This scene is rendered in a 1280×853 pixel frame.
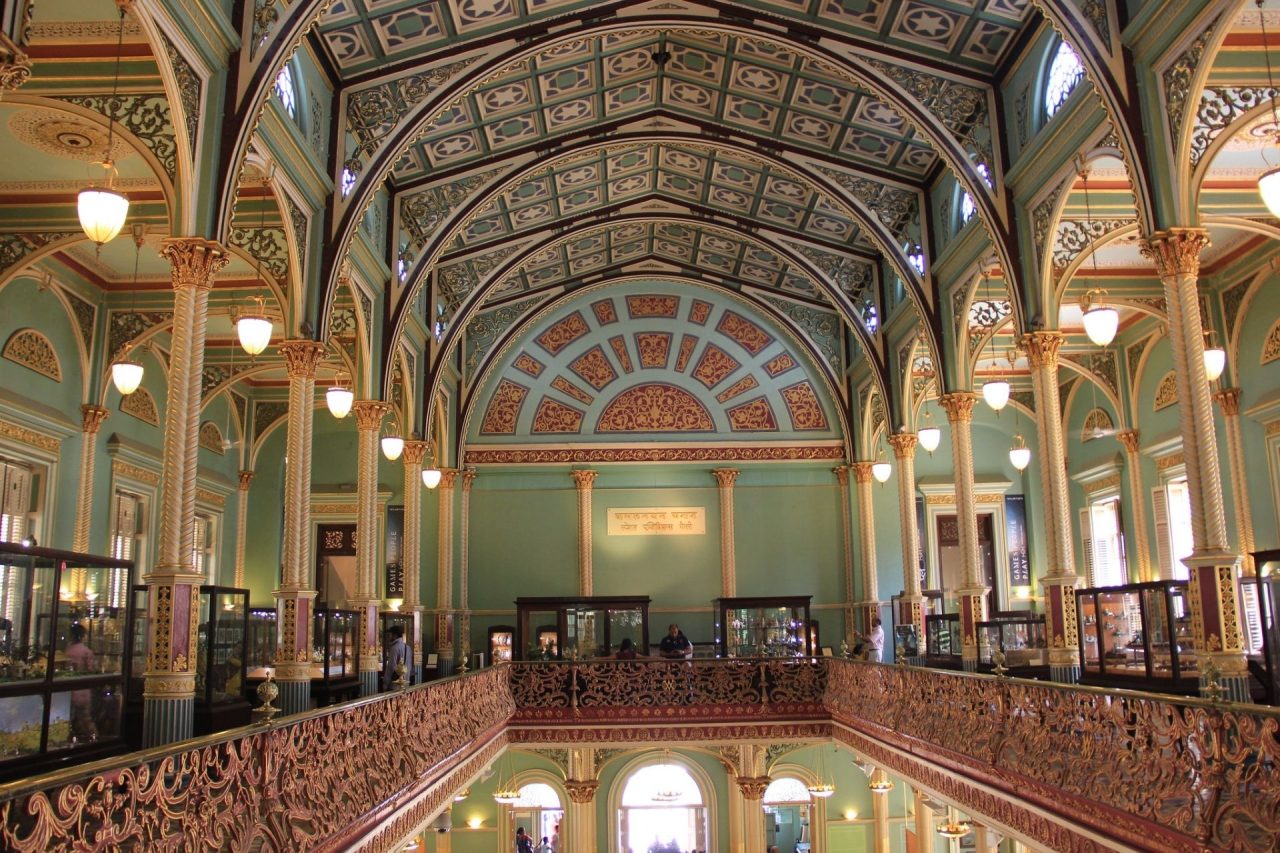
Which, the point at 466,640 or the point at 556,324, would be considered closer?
the point at 466,640

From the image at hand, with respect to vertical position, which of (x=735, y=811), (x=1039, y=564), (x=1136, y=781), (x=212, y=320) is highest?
(x=212, y=320)

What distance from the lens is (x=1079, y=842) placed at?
31.4ft

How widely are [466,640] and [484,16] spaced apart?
15276mm

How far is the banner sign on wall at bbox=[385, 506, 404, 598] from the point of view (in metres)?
27.2

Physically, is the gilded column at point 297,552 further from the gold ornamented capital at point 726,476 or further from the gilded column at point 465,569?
the gold ornamented capital at point 726,476

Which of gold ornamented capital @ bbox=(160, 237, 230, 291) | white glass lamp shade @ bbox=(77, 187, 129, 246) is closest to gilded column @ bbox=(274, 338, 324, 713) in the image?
gold ornamented capital @ bbox=(160, 237, 230, 291)

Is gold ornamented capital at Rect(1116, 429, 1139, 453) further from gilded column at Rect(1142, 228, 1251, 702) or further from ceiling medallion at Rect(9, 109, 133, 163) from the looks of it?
ceiling medallion at Rect(9, 109, 133, 163)

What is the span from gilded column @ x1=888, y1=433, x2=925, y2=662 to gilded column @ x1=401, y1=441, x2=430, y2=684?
9.86m

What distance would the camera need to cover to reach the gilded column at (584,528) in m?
27.0

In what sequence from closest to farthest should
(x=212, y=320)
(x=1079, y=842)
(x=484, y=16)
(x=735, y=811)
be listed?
1. (x=1079, y=842)
2. (x=484, y=16)
3. (x=212, y=320)
4. (x=735, y=811)

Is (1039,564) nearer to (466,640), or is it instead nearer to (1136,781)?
(466,640)

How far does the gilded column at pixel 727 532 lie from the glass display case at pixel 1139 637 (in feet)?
42.0

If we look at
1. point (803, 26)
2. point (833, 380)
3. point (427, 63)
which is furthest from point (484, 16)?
point (833, 380)

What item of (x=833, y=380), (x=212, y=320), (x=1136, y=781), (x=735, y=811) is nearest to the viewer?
(x=1136, y=781)
